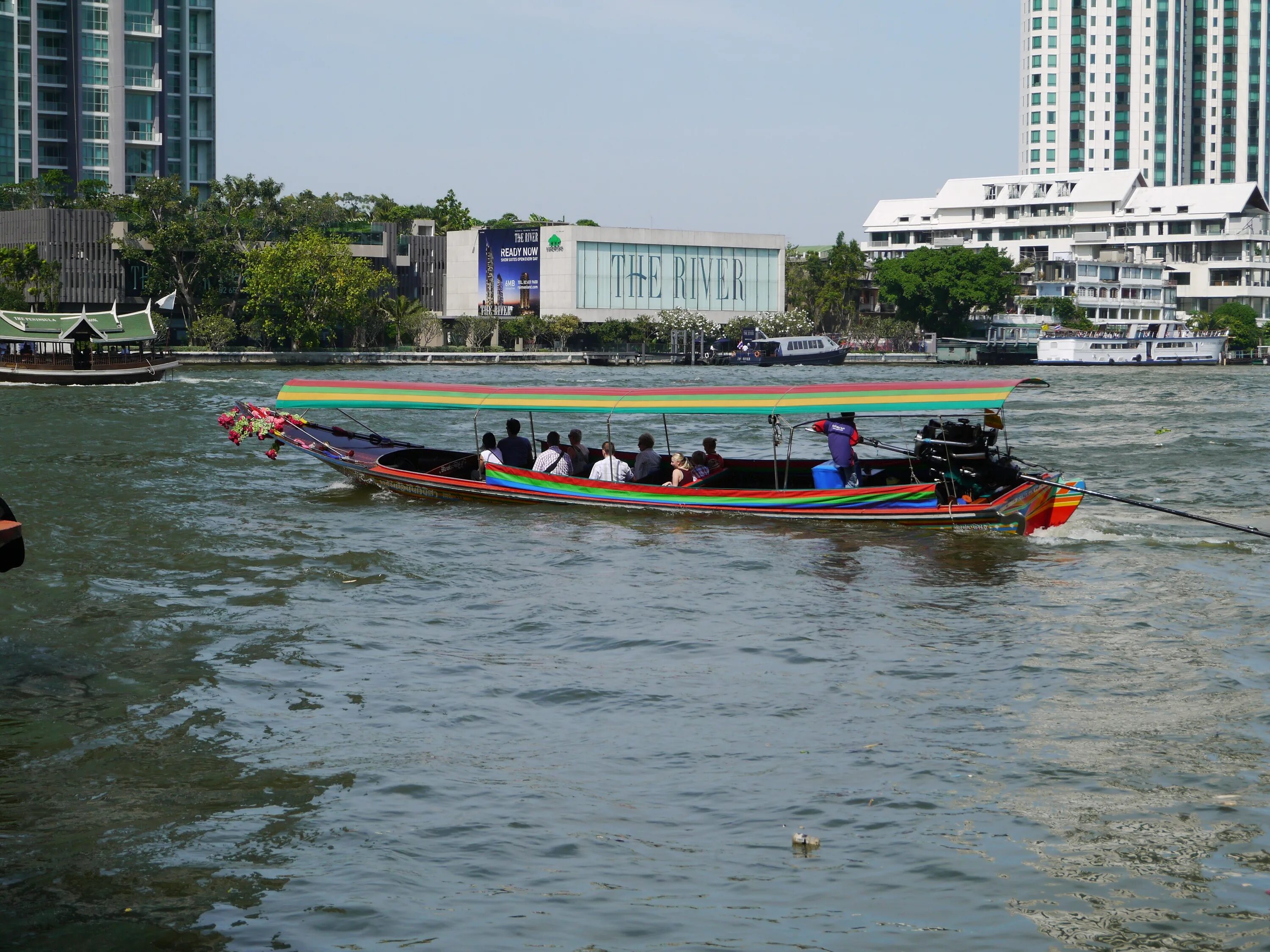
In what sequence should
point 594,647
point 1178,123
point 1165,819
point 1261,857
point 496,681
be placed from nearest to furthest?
point 1261,857 < point 1165,819 < point 496,681 < point 594,647 < point 1178,123

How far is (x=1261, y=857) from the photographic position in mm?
8398

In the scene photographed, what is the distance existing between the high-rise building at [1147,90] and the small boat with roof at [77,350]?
113 metres

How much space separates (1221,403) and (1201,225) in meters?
83.2

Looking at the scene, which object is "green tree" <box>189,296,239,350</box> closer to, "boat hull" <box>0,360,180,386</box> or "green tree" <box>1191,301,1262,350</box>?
"boat hull" <box>0,360,180,386</box>

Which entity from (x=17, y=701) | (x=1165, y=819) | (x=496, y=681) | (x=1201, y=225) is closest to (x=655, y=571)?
(x=496, y=681)

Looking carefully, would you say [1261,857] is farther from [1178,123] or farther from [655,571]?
[1178,123]

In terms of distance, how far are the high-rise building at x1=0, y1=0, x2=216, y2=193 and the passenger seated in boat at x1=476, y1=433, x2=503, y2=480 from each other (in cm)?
9653

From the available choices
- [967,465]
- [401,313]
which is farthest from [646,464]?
[401,313]

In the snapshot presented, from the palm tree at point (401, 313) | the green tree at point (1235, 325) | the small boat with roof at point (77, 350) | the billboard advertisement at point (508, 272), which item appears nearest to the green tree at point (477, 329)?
the billboard advertisement at point (508, 272)

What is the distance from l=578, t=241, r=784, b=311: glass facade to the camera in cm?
11638

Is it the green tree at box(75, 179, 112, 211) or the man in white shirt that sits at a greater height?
the green tree at box(75, 179, 112, 211)

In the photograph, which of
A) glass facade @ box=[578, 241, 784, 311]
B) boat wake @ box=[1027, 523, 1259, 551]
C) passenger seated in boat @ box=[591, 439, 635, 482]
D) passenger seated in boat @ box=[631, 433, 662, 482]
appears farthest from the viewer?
glass facade @ box=[578, 241, 784, 311]

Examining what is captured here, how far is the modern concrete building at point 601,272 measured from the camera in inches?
4528

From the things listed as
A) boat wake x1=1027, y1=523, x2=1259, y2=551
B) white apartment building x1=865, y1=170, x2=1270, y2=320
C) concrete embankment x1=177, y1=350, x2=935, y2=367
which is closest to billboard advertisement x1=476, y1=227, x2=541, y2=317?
concrete embankment x1=177, y1=350, x2=935, y2=367
